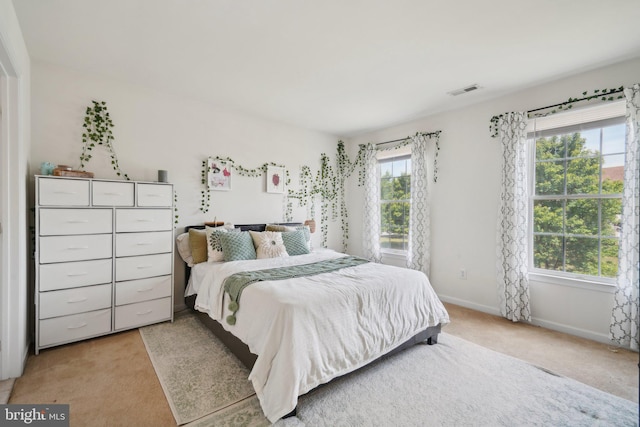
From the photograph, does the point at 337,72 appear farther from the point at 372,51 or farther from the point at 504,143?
the point at 504,143

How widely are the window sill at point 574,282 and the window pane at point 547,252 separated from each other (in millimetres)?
114

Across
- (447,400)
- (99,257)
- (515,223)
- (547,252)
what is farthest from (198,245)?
(547,252)

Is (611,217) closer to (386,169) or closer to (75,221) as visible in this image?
(386,169)

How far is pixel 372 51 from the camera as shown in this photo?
8.04 feet

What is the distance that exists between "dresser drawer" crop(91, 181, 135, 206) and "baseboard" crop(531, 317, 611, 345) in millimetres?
4444

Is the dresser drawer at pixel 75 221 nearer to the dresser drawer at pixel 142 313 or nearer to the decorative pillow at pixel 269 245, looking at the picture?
the dresser drawer at pixel 142 313

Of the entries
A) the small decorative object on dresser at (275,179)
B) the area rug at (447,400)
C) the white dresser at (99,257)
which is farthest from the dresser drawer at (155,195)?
the area rug at (447,400)

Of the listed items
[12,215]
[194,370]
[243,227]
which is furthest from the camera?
[243,227]

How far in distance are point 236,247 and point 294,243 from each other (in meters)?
0.74

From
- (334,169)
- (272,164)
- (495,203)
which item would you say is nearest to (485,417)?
(495,203)

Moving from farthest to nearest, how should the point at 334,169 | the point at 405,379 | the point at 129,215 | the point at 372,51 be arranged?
the point at 334,169 → the point at 129,215 → the point at 372,51 → the point at 405,379

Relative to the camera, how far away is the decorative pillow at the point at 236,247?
3.04 m

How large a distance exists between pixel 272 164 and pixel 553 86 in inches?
137

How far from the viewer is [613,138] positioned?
2729 mm
